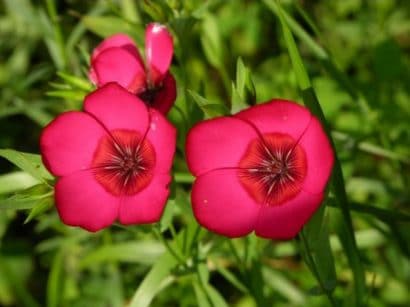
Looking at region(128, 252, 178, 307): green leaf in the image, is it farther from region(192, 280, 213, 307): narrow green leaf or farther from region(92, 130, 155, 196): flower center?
region(92, 130, 155, 196): flower center

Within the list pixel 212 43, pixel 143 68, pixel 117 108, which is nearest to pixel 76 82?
pixel 143 68

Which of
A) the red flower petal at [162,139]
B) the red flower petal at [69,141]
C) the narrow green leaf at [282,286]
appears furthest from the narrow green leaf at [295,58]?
the narrow green leaf at [282,286]

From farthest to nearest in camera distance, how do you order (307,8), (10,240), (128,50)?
(307,8)
(10,240)
(128,50)

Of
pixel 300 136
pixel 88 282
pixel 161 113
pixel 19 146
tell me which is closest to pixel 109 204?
pixel 161 113

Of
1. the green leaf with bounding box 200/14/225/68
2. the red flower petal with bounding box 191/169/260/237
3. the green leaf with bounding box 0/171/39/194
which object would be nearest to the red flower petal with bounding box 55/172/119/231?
the red flower petal with bounding box 191/169/260/237

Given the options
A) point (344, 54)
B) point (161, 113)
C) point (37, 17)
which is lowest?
point (344, 54)

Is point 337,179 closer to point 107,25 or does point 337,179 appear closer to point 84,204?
point 84,204

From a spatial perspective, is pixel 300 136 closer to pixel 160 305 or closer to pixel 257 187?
pixel 257 187
